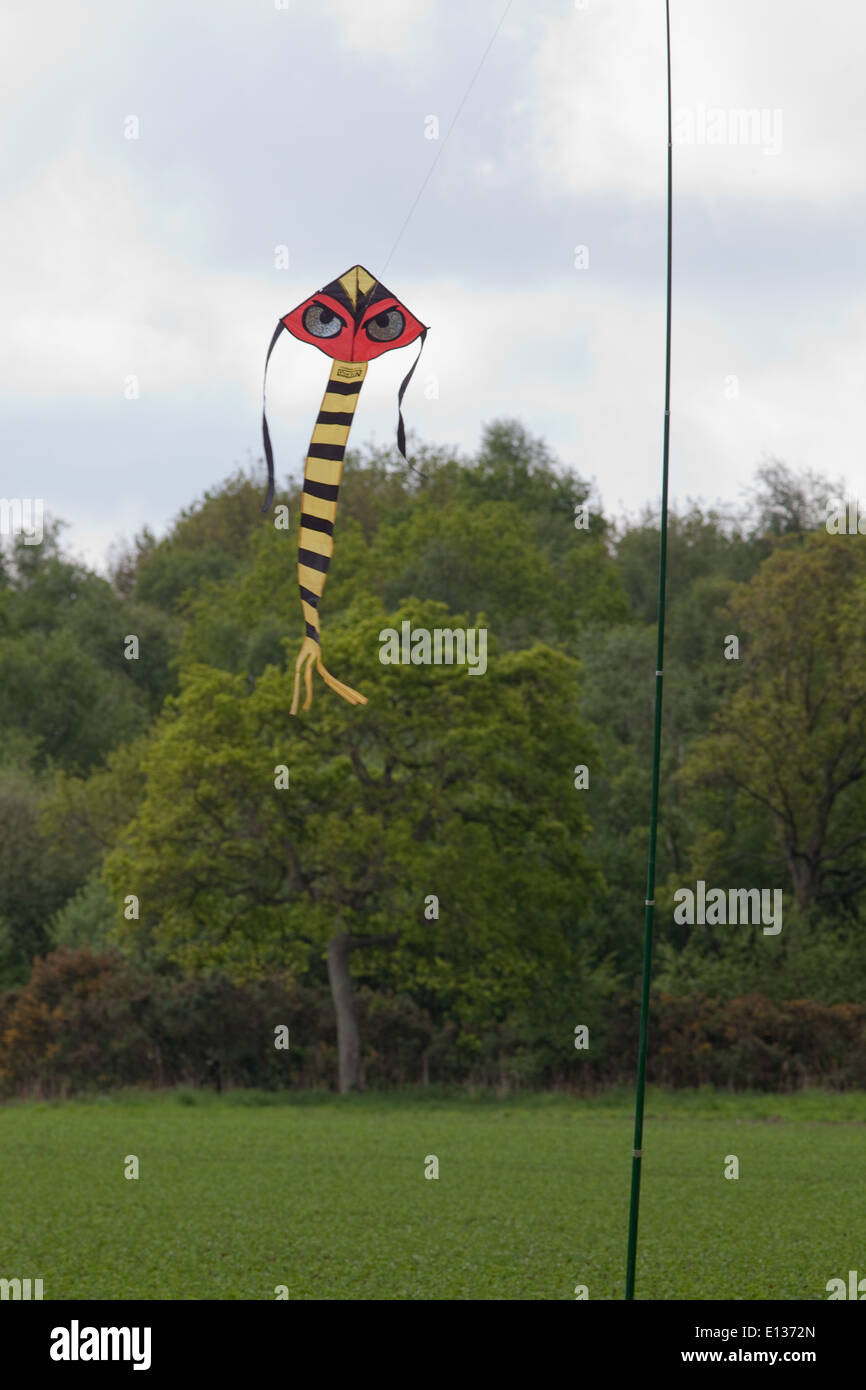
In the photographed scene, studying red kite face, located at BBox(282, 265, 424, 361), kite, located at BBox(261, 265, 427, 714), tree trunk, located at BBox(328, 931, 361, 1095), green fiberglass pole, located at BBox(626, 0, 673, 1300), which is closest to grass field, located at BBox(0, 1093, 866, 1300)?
tree trunk, located at BBox(328, 931, 361, 1095)

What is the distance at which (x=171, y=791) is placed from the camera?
37.6m

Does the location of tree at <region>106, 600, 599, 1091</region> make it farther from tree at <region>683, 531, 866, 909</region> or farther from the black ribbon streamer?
the black ribbon streamer

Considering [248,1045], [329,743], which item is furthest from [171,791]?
[248,1045]

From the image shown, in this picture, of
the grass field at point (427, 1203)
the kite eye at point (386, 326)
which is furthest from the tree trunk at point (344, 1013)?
the kite eye at point (386, 326)

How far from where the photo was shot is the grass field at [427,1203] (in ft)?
46.3

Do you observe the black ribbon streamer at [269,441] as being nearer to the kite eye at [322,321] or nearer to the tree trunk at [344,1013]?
the kite eye at [322,321]

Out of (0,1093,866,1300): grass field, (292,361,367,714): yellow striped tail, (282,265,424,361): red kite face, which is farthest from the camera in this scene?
(0,1093,866,1300): grass field

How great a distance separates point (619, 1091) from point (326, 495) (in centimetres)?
3184

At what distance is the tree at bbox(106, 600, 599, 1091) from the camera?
122 feet

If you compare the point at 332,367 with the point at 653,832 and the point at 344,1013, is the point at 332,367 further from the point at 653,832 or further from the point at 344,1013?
the point at 344,1013

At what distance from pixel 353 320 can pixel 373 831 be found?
98.7 feet

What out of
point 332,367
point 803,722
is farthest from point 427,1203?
point 803,722

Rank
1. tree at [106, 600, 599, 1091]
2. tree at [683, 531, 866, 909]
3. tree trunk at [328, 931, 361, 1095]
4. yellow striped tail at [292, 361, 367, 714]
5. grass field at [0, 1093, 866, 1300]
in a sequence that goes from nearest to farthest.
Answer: yellow striped tail at [292, 361, 367, 714]
grass field at [0, 1093, 866, 1300]
tree at [106, 600, 599, 1091]
tree trunk at [328, 931, 361, 1095]
tree at [683, 531, 866, 909]

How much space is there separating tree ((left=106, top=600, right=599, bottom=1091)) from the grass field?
15.4 ft
